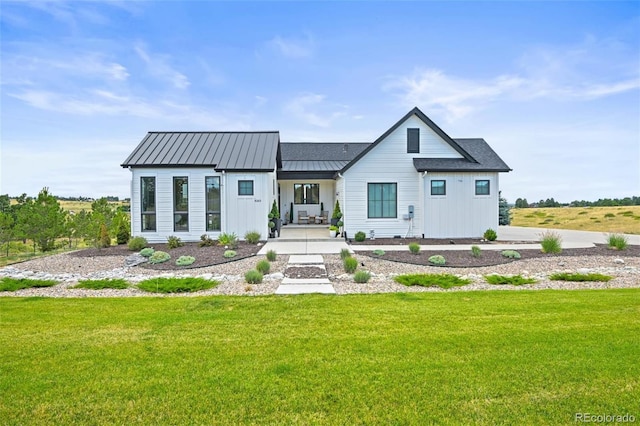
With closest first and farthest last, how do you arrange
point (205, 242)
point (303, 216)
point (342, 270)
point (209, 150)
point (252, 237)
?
point (342, 270)
point (205, 242)
point (252, 237)
point (209, 150)
point (303, 216)

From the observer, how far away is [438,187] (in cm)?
1600

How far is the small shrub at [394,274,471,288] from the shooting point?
7500 millimetres

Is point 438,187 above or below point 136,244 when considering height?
above

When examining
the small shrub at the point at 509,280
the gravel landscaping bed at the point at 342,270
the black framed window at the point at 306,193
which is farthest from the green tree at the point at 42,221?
the small shrub at the point at 509,280

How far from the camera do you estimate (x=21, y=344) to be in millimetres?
4277

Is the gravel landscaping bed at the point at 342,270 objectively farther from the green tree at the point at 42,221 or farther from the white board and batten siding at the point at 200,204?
the green tree at the point at 42,221

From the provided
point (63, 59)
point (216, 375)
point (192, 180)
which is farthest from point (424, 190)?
point (63, 59)

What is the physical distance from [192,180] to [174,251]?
12.6 feet

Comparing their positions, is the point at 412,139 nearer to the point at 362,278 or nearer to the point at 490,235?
the point at 490,235

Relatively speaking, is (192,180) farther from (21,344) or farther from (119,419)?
(119,419)

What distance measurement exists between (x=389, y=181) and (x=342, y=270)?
25.8ft

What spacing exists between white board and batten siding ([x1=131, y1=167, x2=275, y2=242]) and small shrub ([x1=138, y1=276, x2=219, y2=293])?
26.0 ft

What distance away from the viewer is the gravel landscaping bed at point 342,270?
734 centimetres

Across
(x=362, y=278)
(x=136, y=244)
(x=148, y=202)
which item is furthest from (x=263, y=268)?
(x=148, y=202)
